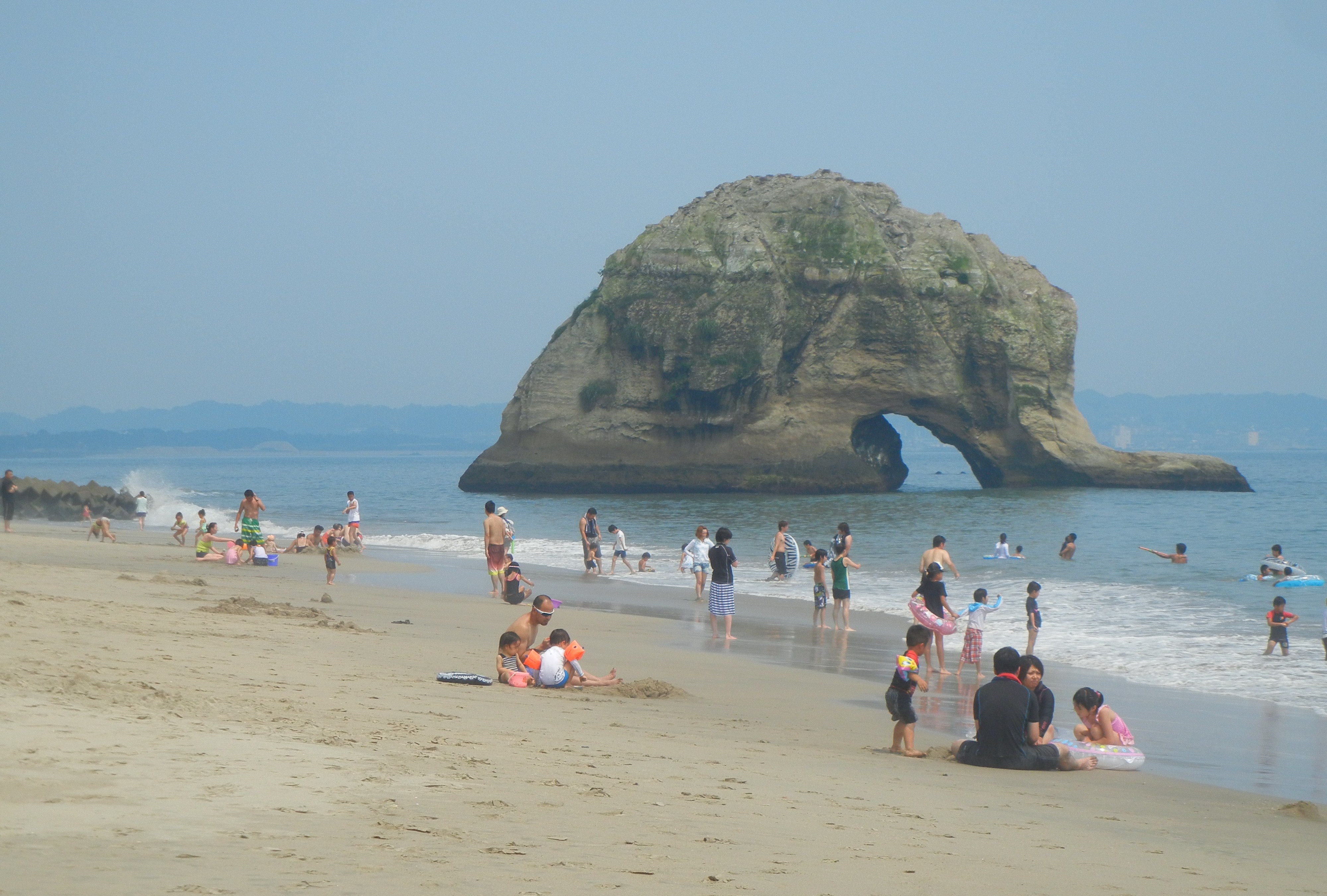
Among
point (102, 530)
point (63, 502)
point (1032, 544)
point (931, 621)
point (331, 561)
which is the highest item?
point (1032, 544)

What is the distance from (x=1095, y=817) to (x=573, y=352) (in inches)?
2312

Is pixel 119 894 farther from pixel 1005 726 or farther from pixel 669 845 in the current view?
pixel 1005 726

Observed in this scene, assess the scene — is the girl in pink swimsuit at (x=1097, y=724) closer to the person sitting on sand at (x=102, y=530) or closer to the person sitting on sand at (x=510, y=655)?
the person sitting on sand at (x=510, y=655)

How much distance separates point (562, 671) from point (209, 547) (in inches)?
575

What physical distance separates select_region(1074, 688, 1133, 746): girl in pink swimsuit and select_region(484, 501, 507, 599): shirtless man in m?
10.7

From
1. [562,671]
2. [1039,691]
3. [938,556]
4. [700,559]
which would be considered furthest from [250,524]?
[1039,691]

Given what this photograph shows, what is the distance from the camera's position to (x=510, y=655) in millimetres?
9781

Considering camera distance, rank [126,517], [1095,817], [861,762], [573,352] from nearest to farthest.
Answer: [1095,817]
[861,762]
[126,517]
[573,352]

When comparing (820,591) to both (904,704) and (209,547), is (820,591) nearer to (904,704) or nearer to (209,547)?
(904,704)

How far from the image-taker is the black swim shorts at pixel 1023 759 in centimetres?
752

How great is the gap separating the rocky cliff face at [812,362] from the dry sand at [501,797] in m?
48.9

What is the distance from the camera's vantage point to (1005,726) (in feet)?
24.7

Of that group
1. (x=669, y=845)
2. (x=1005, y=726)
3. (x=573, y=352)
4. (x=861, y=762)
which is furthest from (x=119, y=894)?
(x=573, y=352)

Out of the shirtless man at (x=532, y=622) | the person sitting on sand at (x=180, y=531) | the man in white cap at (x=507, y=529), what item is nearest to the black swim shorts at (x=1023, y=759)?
the shirtless man at (x=532, y=622)
